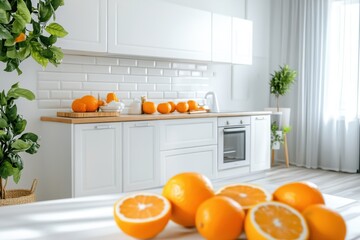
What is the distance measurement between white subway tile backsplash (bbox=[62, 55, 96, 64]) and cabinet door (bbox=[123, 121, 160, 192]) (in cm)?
87

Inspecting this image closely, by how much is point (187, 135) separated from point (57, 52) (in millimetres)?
2099

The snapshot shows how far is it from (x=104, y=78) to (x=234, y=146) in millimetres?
1696

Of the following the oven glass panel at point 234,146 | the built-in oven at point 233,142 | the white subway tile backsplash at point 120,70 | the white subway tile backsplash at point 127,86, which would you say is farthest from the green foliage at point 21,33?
the oven glass panel at point 234,146

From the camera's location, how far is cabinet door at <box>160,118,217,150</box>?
4016mm

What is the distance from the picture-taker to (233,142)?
4730 mm

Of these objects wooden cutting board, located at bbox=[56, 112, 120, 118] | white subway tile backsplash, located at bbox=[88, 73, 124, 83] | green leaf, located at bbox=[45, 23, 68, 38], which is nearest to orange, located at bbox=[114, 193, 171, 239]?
green leaf, located at bbox=[45, 23, 68, 38]

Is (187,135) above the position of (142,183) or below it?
above

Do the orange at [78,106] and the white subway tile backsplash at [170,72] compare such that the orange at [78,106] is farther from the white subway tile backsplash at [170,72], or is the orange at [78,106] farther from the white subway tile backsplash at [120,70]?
the white subway tile backsplash at [170,72]

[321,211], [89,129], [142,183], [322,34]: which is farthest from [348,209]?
[322,34]

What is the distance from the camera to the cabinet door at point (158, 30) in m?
3.81

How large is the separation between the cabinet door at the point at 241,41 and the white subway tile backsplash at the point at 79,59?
5.80 feet

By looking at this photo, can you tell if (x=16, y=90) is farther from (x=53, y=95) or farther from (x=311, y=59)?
(x=311, y=59)

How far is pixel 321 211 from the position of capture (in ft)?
2.16

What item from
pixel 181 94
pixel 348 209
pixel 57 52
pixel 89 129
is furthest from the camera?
pixel 181 94
